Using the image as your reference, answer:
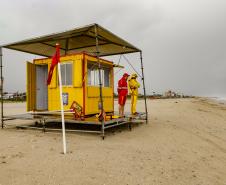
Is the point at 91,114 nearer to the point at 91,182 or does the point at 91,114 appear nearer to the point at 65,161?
the point at 65,161

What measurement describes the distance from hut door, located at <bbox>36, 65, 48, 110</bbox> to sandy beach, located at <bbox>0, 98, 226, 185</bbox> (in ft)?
9.60

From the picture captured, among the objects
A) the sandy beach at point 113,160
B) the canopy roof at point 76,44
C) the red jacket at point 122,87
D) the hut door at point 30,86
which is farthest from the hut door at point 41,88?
the red jacket at point 122,87

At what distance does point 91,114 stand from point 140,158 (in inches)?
167

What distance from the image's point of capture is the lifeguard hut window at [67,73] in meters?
9.80

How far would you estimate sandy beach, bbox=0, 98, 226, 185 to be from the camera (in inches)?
180

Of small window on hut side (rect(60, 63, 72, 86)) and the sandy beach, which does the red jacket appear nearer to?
small window on hut side (rect(60, 63, 72, 86))

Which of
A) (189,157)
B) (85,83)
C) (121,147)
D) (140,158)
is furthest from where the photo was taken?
(85,83)

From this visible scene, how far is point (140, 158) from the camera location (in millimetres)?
5902

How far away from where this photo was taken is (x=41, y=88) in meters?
11.4

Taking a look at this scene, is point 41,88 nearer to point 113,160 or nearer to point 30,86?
point 30,86

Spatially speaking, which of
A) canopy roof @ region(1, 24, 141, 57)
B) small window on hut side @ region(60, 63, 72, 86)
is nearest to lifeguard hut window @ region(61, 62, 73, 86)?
small window on hut side @ region(60, 63, 72, 86)

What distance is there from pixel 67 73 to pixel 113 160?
5.09 m

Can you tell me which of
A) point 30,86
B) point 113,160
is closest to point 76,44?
point 30,86

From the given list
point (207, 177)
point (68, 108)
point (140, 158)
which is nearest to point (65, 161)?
point (140, 158)
